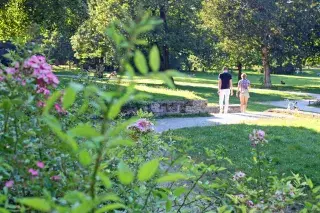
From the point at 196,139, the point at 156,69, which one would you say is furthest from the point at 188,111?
the point at 156,69

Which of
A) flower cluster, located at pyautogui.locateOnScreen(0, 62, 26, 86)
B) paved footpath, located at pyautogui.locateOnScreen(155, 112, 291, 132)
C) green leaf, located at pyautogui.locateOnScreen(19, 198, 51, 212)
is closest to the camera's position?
green leaf, located at pyautogui.locateOnScreen(19, 198, 51, 212)

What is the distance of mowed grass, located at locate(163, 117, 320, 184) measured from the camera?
798cm

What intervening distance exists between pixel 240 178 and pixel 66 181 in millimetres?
1353

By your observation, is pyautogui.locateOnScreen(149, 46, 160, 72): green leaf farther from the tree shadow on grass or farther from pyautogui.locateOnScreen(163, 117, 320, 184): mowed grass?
pyautogui.locateOnScreen(163, 117, 320, 184): mowed grass

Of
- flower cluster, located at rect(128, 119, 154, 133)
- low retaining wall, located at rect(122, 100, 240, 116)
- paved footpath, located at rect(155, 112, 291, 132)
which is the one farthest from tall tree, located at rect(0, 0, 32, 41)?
flower cluster, located at rect(128, 119, 154, 133)

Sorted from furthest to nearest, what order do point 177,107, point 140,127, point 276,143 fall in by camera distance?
point 177,107 → point 276,143 → point 140,127

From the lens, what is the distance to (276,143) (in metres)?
9.84

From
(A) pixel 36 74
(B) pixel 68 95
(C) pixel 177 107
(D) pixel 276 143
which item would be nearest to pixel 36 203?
(B) pixel 68 95

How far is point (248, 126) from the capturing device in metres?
12.0

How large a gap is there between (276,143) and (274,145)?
8.5 inches

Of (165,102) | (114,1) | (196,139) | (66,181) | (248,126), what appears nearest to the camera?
(66,181)

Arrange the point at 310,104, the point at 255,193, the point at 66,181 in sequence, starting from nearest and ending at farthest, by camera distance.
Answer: the point at 66,181, the point at 255,193, the point at 310,104

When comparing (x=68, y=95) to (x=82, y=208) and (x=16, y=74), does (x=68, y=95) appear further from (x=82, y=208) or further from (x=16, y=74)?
(x=16, y=74)

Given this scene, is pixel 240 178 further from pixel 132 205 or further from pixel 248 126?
pixel 248 126
